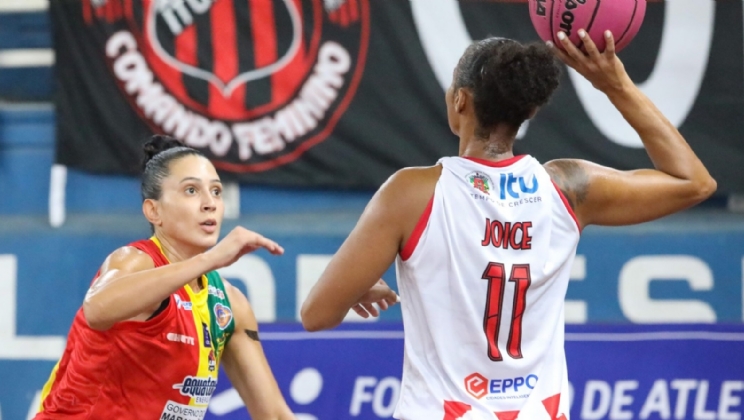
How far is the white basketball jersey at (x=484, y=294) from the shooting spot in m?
1.99

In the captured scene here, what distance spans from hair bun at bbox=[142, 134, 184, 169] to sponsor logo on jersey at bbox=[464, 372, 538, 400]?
143cm

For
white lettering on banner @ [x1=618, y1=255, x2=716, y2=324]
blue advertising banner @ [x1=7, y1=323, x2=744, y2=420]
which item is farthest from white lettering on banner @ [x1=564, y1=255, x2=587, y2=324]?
blue advertising banner @ [x1=7, y1=323, x2=744, y2=420]

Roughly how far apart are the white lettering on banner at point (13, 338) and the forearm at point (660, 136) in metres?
3.80

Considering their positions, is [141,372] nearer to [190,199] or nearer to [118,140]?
[190,199]

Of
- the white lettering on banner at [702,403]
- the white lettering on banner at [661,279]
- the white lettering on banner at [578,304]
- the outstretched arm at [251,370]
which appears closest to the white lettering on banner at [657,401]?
the white lettering on banner at [702,403]

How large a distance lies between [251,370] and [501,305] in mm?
1238

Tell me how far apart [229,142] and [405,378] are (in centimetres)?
304

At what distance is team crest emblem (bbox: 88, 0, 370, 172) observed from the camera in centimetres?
490

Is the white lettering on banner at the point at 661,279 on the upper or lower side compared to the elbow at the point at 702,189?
lower

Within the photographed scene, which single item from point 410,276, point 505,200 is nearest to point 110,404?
point 410,276

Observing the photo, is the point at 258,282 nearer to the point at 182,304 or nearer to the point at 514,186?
the point at 182,304

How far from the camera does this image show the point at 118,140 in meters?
5.00

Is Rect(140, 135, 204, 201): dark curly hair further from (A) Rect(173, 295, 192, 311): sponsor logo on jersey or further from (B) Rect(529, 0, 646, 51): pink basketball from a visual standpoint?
(B) Rect(529, 0, 646, 51): pink basketball

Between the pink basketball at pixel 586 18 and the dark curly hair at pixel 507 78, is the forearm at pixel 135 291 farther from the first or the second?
the pink basketball at pixel 586 18
